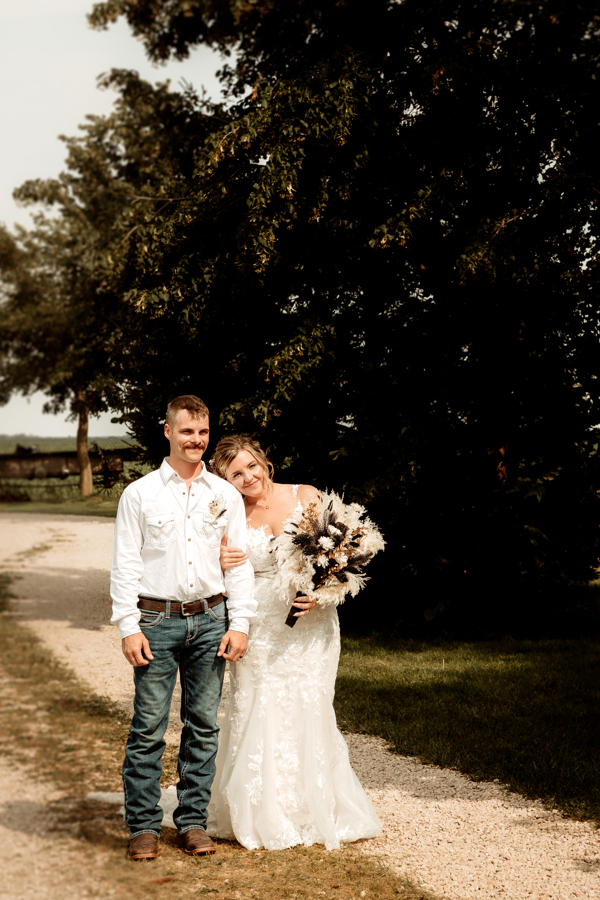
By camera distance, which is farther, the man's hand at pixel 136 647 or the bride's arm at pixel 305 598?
the bride's arm at pixel 305 598

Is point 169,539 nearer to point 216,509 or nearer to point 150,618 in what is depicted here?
point 216,509

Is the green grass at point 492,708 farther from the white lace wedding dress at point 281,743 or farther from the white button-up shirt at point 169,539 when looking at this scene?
the white button-up shirt at point 169,539

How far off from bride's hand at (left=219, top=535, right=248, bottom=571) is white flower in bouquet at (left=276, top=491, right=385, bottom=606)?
443 mm

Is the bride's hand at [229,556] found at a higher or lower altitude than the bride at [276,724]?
higher

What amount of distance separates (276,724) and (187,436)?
179 cm

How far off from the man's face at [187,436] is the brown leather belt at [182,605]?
0.66 metres

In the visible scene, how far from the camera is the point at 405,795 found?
5.23m

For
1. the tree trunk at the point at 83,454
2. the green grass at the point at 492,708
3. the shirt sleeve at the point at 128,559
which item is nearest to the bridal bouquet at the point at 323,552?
the shirt sleeve at the point at 128,559

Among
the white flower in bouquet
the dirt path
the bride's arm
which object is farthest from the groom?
the dirt path

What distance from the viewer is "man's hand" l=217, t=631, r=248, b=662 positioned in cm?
382

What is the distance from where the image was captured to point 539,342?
1002 centimetres

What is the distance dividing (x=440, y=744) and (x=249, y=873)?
9.33ft

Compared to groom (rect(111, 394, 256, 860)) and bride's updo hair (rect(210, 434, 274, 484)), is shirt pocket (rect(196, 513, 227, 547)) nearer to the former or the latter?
groom (rect(111, 394, 256, 860))

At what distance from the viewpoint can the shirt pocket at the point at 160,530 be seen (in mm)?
3512
